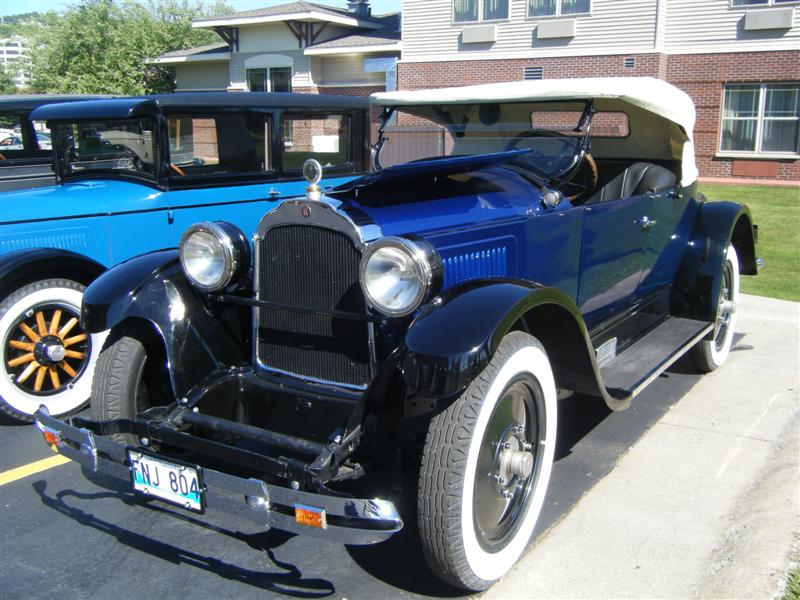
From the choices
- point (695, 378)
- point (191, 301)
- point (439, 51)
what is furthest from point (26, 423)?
point (439, 51)

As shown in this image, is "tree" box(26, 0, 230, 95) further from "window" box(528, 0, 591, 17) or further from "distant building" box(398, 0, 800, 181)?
"window" box(528, 0, 591, 17)

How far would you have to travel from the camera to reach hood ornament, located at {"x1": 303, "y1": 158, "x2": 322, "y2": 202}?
9.54 ft

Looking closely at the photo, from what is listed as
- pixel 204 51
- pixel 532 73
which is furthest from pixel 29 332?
pixel 204 51

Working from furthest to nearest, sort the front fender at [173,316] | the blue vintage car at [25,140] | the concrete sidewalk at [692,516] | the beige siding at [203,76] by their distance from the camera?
the beige siding at [203,76]
the blue vintage car at [25,140]
the front fender at [173,316]
the concrete sidewalk at [692,516]

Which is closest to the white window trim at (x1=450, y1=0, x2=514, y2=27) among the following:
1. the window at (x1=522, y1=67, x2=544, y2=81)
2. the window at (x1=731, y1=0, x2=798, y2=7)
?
the window at (x1=522, y1=67, x2=544, y2=81)

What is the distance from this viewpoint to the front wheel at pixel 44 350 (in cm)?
418

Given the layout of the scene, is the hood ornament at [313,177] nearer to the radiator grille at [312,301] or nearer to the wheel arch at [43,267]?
the radiator grille at [312,301]

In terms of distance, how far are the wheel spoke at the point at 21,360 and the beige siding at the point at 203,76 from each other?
76.6 feet

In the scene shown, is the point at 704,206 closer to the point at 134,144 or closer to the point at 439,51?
the point at 134,144

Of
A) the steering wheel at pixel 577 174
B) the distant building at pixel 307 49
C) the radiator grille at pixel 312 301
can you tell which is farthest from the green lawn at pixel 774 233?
the distant building at pixel 307 49

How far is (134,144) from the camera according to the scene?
206 inches

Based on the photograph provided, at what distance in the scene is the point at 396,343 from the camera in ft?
9.43

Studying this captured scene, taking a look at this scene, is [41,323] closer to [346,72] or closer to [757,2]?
[757,2]

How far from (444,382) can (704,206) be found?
3.69m
